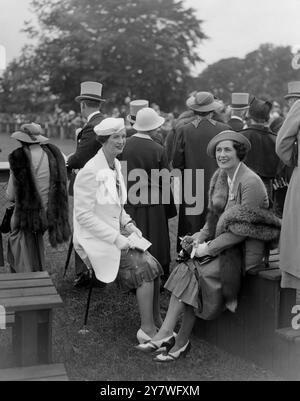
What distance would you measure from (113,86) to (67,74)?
2.60 meters

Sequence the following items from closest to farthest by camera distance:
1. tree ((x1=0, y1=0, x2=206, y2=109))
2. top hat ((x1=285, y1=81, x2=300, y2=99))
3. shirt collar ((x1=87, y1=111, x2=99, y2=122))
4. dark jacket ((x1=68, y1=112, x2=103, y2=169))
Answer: dark jacket ((x1=68, y1=112, x2=103, y2=169))
shirt collar ((x1=87, y1=111, x2=99, y2=122))
top hat ((x1=285, y1=81, x2=300, y2=99))
tree ((x1=0, y1=0, x2=206, y2=109))

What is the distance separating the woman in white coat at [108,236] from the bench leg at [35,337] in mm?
819

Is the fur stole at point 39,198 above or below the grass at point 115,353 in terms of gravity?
above

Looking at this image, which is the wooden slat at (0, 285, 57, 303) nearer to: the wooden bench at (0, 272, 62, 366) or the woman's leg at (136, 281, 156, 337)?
the wooden bench at (0, 272, 62, 366)

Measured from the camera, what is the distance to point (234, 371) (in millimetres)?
3771

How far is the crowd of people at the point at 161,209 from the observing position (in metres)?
3.87

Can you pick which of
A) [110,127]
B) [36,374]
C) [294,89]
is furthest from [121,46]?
[36,374]

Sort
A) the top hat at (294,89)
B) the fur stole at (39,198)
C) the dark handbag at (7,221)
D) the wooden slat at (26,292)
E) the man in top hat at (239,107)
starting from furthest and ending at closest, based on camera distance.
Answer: the man in top hat at (239,107) < the top hat at (294,89) < the dark handbag at (7,221) < the fur stole at (39,198) < the wooden slat at (26,292)

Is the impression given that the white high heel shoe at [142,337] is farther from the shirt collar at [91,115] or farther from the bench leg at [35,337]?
the shirt collar at [91,115]

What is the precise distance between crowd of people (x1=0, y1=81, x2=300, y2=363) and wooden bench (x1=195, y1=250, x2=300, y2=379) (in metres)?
0.11

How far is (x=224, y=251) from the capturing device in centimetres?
391

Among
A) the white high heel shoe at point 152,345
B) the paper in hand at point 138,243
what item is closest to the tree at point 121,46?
the paper in hand at point 138,243

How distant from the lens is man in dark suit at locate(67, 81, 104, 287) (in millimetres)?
5441

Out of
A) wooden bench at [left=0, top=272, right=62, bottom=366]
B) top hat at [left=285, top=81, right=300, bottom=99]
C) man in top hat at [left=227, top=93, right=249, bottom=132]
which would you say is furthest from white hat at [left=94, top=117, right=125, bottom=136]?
man in top hat at [left=227, top=93, right=249, bottom=132]
